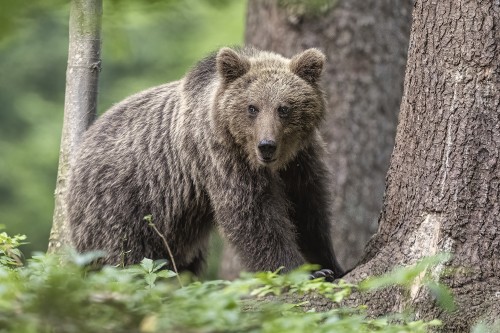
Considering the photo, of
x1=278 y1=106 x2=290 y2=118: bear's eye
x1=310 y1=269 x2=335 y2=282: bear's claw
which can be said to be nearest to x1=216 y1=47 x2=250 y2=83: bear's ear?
x1=278 y1=106 x2=290 y2=118: bear's eye

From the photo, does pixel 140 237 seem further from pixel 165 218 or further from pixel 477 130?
pixel 477 130

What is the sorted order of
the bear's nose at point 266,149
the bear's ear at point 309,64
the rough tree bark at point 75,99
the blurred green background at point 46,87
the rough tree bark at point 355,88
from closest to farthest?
the bear's nose at point 266,149 → the bear's ear at point 309,64 → the rough tree bark at point 75,99 → the rough tree bark at point 355,88 → the blurred green background at point 46,87

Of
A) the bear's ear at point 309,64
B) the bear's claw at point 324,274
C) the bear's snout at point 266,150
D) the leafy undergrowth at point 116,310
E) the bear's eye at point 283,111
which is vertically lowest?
the bear's claw at point 324,274

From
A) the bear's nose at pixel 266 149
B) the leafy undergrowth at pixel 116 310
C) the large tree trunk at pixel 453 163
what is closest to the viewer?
the leafy undergrowth at pixel 116 310

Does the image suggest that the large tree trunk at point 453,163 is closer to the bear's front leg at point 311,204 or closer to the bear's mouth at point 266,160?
the bear's mouth at point 266,160

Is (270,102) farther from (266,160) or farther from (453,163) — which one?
(453,163)

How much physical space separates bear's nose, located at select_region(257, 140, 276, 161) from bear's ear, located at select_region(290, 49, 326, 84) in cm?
93

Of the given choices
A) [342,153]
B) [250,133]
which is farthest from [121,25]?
[342,153]

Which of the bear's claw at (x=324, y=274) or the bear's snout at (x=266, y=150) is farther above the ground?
the bear's snout at (x=266, y=150)

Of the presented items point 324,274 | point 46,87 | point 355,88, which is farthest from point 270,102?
point 46,87

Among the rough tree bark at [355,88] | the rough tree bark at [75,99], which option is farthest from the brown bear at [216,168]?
the rough tree bark at [355,88]

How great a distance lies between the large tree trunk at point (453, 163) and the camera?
5.32 meters

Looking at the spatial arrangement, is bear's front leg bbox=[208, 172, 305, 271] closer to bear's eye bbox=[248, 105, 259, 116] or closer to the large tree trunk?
bear's eye bbox=[248, 105, 259, 116]

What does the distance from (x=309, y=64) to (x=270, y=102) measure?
0.53 metres
